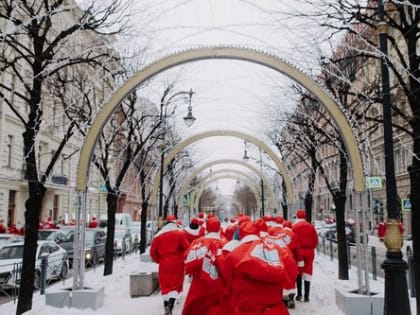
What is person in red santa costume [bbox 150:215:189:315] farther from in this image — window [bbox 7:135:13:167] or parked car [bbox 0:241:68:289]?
window [bbox 7:135:13:167]

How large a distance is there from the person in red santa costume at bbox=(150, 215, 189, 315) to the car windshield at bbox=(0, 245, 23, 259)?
7280mm

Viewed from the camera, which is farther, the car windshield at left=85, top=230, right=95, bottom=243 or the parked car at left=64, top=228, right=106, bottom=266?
the car windshield at left=85, top=230, right=95, bottom=243

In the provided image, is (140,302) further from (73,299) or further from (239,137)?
(239,137)

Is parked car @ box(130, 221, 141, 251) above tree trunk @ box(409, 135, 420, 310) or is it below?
below

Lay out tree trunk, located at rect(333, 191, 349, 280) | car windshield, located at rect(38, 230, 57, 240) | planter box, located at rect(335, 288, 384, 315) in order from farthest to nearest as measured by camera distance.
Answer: car windshield, located at rect(38, 230, 57, 240)
tree trunk, located at rect(333, 191, 349, 280)
planter box, located at rect(335, 288, 384, 315)

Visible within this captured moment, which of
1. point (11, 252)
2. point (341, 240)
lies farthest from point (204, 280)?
point (11, 252)

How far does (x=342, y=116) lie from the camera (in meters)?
9.76

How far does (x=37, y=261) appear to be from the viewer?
47.1ft

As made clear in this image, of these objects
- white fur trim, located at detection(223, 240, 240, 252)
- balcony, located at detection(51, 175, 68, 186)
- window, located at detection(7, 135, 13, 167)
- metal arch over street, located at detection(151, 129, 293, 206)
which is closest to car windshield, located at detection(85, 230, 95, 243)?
metal arch over street, located at detection(151, 129, 293, 206)

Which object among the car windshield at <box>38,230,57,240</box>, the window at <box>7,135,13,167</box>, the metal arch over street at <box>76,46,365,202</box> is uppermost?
the window at <box>7,135,13,167</box>

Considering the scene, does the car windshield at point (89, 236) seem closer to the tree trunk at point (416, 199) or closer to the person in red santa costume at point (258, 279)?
the tree trunk at point (416, 199)

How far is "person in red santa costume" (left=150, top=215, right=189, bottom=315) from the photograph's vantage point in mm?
9242

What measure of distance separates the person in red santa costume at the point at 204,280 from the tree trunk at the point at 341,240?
713 centimetres

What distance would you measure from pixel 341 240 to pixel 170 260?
Answer: 22.0ft
